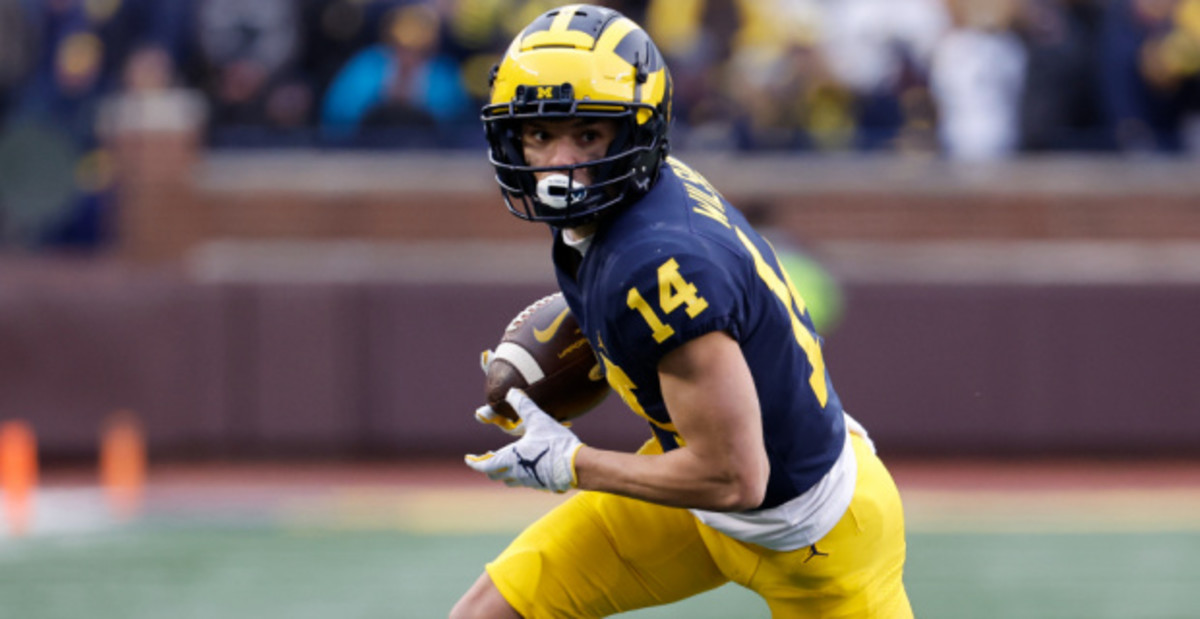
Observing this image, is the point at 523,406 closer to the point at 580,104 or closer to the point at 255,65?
the point at 580,104

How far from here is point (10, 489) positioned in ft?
26.2

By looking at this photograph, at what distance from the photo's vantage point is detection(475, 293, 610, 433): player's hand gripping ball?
12.0ft

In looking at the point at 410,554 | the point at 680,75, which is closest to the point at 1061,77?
the point at 680,75

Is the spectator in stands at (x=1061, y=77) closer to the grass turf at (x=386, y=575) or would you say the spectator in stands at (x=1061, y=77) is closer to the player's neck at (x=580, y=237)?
the grass turf at (x=386, y=575)

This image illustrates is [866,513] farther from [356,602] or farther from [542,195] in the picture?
[356,602]

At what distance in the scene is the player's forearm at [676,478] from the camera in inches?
125

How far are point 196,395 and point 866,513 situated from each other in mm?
7241

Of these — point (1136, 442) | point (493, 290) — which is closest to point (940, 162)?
point (1136, 442)

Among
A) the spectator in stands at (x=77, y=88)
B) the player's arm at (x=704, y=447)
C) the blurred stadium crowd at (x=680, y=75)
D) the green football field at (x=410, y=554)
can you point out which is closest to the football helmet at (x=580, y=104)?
the player's arm at (x=704, y=447)

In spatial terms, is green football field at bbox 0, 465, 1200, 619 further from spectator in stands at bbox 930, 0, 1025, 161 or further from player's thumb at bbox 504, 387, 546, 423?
player's thumb at bbox 504, 387, 546, 423

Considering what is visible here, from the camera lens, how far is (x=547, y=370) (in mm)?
3664

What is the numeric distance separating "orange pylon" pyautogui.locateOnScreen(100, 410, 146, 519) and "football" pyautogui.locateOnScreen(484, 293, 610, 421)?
5378 mm

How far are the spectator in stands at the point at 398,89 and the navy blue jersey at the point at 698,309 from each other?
711 cm

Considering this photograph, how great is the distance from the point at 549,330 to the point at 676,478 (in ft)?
2.15
